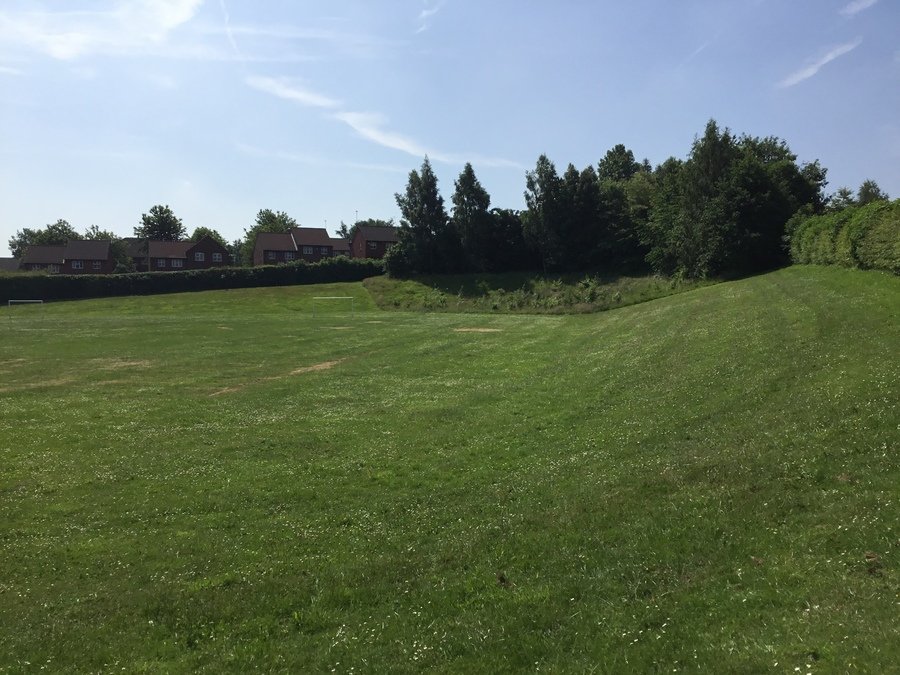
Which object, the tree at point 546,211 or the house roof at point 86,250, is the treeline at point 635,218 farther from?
the house roof at point 86,250

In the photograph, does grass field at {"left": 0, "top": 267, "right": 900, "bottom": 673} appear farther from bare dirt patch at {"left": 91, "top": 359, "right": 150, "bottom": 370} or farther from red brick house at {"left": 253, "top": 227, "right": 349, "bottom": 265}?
red brick house at {"left": 253, "top": 227, "right": 349, "bottom": 265}

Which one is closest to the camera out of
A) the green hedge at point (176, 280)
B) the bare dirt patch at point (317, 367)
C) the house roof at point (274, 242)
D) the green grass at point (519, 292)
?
the bare dirt patch at point (317, 367)

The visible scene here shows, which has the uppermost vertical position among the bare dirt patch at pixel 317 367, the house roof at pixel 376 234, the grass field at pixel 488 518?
the house roof at pixel 376 234

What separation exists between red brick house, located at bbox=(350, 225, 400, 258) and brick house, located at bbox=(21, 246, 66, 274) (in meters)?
60.9

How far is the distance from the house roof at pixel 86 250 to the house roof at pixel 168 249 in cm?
887

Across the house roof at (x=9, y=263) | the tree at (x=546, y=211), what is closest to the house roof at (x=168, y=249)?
the house roof at (x=9, y=263)

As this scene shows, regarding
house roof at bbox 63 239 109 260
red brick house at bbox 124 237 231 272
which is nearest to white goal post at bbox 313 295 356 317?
red brick house at bbox 124 237 231 272

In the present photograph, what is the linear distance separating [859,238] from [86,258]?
133920mm

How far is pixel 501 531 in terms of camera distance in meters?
10.4

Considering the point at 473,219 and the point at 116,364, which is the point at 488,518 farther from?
the point at 473,219

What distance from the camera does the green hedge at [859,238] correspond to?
26441mm

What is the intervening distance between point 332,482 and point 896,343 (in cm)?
1528

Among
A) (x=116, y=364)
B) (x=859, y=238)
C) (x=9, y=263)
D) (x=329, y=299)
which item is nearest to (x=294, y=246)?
(x=329, y=299)

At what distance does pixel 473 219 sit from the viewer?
296ft
